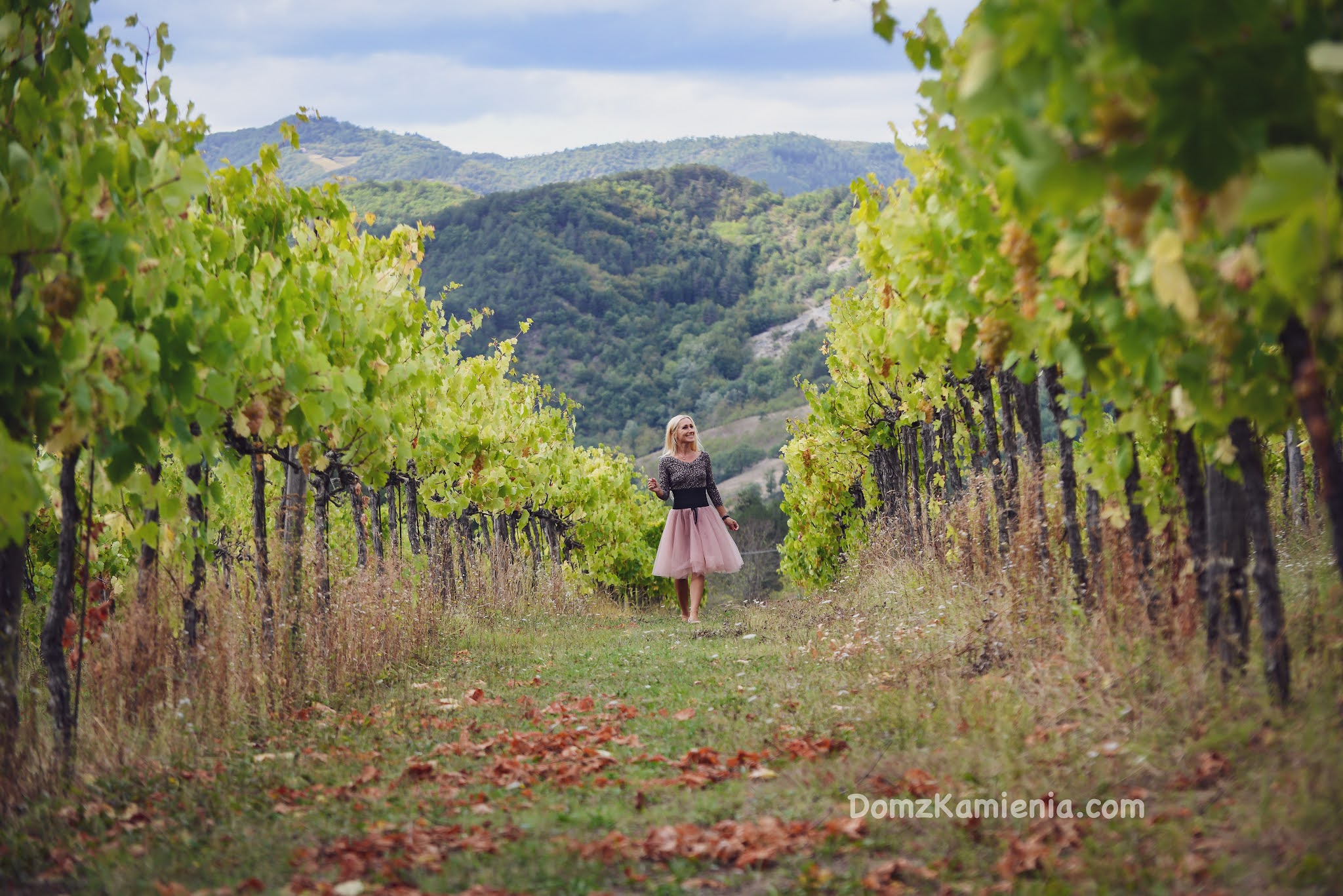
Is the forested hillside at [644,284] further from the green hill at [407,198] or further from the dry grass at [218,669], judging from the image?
the dry grass at [218,669]

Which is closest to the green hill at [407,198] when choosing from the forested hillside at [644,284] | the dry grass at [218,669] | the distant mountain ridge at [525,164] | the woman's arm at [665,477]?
the forested hillside at [644,284]

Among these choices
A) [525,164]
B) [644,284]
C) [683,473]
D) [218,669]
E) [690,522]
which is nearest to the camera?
[218,669]

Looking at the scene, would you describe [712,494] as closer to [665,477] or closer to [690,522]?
[690,522]

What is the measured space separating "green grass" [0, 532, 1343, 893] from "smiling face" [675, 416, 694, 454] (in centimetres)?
453

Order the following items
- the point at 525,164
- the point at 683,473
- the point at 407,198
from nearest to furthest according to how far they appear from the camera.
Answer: the point at 683,473 < the point at 407,198 < the point at 525,164

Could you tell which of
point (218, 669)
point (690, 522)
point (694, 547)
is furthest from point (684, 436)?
point (218, 669)

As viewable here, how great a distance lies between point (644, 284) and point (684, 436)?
266 ft

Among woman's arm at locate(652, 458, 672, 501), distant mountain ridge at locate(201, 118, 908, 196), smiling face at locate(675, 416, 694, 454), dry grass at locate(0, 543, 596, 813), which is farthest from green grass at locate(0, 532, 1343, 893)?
distant mountain ridge at locate(201, 118, 908, 196)

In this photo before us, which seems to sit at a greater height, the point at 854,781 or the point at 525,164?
the point at 525,164

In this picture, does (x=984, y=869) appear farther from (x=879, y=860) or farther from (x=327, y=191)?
(x=327, y=191)

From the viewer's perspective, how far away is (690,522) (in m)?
10.2

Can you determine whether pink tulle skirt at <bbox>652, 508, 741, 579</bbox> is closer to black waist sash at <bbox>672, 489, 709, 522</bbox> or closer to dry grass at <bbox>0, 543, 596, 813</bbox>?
black waist sash at <bbox>672, 489, 709, 522</bbox>

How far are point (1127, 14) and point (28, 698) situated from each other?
4657 millimetres

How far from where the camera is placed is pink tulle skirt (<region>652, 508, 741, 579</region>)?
10148 millimetres
